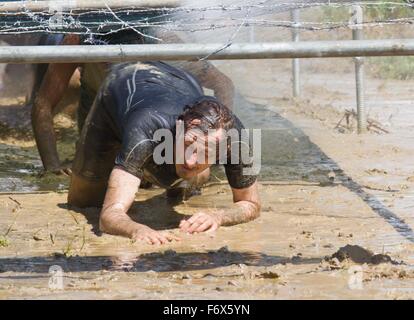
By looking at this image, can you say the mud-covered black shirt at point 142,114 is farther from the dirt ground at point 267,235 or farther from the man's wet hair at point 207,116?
the dirt ground at point 267,235

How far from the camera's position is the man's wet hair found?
516 centimetres

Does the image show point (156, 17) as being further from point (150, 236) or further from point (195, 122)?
point (150, 236)

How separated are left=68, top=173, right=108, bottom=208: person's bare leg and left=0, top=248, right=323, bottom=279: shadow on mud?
1.34m

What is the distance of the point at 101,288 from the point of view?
4.25m

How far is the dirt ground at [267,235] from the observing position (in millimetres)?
4281

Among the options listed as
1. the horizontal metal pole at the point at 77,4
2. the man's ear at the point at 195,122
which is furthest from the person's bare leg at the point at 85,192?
the man's ear at the point at 195,122

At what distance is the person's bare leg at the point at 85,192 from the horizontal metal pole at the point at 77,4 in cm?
102

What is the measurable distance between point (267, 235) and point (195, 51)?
141 cm

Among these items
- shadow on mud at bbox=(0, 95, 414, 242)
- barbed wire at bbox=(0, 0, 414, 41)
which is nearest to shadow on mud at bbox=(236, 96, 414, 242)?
shadow on mud at bbox=(0, 95, 414, 242)

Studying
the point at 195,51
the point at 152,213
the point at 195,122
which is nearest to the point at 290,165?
the point at 152,213

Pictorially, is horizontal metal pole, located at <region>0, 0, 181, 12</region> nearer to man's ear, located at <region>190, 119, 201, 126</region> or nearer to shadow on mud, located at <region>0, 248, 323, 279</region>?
man's ear, located at <region>190, 119, 201, 126</region>
